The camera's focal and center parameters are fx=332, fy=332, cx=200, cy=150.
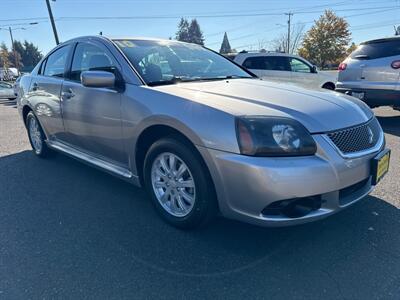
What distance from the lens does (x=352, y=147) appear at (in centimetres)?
232

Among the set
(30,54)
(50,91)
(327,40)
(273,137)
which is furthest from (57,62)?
(30,54)

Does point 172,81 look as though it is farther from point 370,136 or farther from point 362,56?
point 362,56

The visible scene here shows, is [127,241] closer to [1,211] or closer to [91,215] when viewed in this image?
[91,215]

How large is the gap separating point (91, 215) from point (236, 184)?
5.07ft

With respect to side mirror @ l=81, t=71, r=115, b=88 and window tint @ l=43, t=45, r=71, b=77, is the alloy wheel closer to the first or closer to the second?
side mirror @ l=81, t=71, r=115, b=88

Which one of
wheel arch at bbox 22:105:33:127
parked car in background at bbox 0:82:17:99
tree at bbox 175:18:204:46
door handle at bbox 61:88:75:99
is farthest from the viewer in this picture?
tree at bbox 175:18:204:46

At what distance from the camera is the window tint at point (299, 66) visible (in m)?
9.77

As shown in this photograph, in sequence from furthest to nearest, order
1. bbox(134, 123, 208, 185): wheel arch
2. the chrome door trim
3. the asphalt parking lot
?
the chrome door trim
bbox(134, 123, 208, 185): wheel arch
the asphalt parking lot

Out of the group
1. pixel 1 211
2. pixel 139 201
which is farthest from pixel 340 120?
pixel 1 211

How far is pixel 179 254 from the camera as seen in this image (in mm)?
2416

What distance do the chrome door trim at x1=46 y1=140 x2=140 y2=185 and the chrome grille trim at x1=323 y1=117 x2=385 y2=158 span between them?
171cm

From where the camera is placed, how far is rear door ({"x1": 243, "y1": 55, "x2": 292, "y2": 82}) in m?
9.76

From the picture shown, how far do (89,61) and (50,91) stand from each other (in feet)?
2.76

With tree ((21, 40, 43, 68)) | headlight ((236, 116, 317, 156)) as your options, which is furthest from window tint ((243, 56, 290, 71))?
tree ((21, 40, 43, 68))
